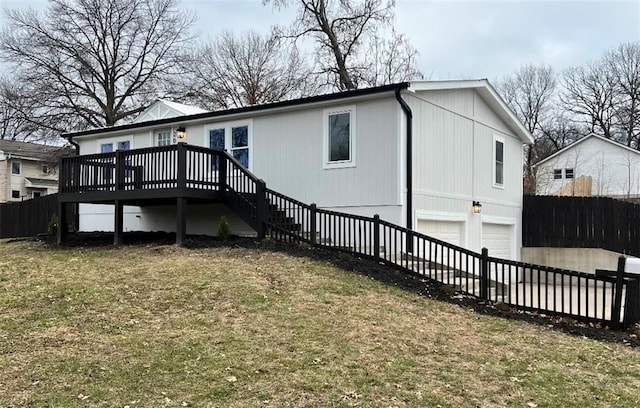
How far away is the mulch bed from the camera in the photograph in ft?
26.1

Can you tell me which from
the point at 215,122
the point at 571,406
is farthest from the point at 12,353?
the point at 215,122

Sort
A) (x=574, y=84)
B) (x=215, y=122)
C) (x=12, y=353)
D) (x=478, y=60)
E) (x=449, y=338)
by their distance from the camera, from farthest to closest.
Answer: (x=574, y=84) < (x=478, y=60) < (x=215, y=122) < (x=449, y=338) < (x=12, y=353)

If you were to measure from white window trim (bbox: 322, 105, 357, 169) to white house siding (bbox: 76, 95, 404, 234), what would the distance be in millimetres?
69

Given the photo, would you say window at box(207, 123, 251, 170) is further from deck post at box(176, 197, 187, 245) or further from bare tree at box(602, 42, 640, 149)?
bare tree at box(602, 42, 640, 149)

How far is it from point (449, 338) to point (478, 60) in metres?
30.7

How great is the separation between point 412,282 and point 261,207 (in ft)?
13.4

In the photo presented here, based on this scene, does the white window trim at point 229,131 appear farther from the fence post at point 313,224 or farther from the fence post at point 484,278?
the fence post at point 484,278

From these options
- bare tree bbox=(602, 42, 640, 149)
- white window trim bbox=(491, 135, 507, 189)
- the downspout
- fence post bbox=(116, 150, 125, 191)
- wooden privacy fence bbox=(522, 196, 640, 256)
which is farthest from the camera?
bare tree bbox=(602, 42, 640, 149)

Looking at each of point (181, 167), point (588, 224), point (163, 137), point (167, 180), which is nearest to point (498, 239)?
point (588, 224)

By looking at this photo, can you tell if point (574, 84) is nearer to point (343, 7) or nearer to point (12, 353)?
point (343, 7)

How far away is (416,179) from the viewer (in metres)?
12.1

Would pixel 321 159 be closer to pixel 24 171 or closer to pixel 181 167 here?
pixel 181 167

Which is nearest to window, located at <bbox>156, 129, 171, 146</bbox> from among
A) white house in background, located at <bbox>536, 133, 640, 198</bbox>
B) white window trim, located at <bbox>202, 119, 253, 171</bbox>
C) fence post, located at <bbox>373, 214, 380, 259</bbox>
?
white window trim, located at <bbox>202, 119, 253, 171</bbox>

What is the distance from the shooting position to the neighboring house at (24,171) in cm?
3856
